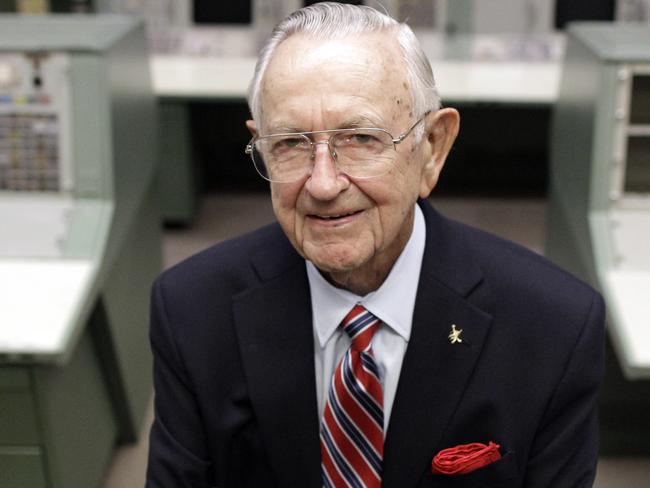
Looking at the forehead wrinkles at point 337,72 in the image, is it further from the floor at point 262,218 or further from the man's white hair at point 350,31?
the floor at point 262,218

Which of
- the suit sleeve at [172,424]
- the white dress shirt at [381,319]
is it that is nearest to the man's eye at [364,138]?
the white dress shirt at [381,319]

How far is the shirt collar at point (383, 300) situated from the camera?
123 centimetres

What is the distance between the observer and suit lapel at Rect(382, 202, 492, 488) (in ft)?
3.97

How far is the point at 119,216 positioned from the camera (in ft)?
7.38

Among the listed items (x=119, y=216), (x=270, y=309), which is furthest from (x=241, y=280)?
(x=119, y=216)

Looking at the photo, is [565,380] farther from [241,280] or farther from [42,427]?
[42,427]

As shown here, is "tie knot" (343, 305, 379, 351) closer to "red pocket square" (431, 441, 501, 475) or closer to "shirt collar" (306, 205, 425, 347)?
"shirt collar" (306, 205, 425, 347)

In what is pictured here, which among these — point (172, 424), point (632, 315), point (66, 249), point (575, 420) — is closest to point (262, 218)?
point (66, 249)

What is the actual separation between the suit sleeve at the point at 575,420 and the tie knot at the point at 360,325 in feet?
0.80

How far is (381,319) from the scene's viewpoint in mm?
1229

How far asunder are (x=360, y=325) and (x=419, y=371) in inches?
3.7

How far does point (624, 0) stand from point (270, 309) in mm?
3305

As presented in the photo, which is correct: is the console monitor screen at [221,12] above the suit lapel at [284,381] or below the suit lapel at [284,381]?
above

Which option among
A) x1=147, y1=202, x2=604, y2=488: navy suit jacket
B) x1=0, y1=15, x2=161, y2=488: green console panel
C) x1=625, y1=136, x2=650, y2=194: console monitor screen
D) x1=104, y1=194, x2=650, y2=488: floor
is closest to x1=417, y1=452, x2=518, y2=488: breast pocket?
x1=147, y1=202, x2=604, y2=488: navy suit jacket
